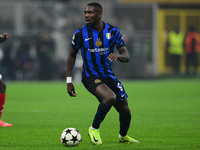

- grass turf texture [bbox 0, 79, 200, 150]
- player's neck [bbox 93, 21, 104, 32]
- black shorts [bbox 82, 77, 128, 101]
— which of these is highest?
player's neck [bbox 93, 21, 104, 32]

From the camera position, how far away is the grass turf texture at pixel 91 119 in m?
7.60

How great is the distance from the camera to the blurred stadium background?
24.7m

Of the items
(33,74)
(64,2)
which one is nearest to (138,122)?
(33,74)

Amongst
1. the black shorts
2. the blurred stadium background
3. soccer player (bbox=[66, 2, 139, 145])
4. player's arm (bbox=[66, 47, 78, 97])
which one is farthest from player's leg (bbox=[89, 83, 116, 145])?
the blurred stadium background

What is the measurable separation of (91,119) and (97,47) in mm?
3597

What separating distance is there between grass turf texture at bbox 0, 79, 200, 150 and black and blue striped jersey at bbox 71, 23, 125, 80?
3.27ft

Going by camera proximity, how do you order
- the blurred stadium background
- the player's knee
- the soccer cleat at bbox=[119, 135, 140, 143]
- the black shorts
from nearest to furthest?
the player's knee, the black shorts, the soccer cleat at bbox=[119, 135, 140, 143], the blurred stadium background

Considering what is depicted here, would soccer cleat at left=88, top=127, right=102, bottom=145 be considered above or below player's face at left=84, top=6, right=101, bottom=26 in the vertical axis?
below

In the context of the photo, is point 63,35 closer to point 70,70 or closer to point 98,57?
point 70,70

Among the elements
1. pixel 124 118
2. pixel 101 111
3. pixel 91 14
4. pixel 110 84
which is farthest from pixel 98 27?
pixel 124 118

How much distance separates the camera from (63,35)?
25609 millimetres

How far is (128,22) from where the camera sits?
25.8 meters

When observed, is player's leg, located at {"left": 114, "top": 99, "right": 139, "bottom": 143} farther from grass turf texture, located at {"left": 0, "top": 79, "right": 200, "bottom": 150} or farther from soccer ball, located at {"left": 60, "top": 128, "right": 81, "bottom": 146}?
soccer ball, located at {"left": 60, "top": 128, "right": 81, "bottom": 146}

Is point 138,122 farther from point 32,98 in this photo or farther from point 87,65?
point 32,98
